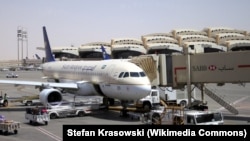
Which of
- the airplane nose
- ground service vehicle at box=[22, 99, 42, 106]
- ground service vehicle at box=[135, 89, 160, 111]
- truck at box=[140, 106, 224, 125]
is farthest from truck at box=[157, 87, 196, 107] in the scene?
ground service vehicle at box=[22, 99, 42, 106]

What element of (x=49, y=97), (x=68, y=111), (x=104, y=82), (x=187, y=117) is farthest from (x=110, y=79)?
(x=187, y=117)

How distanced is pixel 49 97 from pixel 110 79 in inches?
271

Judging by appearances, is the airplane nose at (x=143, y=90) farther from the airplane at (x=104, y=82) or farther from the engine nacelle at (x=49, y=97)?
the engine nacelle at (x=49, y=97)

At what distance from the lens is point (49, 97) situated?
35969mm

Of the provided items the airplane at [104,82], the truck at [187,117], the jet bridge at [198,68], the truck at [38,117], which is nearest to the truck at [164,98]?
the jet bridge at [198,68]

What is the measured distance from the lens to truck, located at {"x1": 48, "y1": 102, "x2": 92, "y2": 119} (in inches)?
1241

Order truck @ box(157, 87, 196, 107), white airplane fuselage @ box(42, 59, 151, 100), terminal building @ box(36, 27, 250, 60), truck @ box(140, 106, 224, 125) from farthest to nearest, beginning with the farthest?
terminal building @ box(36, 27, 250, 60), truck @ box(157, 87, 196, 107), white airplane fuselage @ box(42, 59, 151, 100), truck @ box(140, 106, 224, 125)

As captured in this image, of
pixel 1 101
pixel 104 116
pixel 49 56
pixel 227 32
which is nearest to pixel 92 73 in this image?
pixel 104 116

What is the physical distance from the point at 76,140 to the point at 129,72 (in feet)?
57.6

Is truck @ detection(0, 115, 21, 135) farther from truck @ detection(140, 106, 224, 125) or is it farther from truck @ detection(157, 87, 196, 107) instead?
truck @ detection(157, 87, 196, 107)

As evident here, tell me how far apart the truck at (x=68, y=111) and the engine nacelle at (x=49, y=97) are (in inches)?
113

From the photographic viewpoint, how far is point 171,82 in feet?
113

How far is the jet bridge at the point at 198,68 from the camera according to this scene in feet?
98.3

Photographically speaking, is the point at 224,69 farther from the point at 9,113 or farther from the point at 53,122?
the point at 9,113
